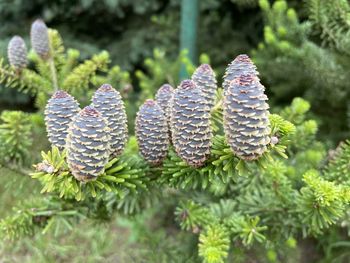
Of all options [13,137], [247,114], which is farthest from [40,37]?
[247,114]

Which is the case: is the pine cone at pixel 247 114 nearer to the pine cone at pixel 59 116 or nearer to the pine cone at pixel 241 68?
the pine cone at pixel 241 68

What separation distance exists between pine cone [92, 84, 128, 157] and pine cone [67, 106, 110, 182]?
0.07 m

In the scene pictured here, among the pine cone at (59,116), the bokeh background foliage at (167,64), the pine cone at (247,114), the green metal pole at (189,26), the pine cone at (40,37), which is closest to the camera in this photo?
the pine cone at (247,114)

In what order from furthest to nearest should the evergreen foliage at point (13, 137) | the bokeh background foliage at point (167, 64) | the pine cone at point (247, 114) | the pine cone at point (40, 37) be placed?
1. the bokeh background foliage at point (167, 64)
2. the pine cone at point (40, 37)
3. the evergreen foliage at point (13, 137)
4. the pine cone at point (247, 114)

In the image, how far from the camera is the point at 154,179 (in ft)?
3.34

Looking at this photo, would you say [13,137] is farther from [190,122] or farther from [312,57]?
[312,57]

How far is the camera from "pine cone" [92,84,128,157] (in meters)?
0.85

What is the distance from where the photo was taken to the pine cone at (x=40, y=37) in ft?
4.27

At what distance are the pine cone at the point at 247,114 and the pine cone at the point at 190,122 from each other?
2.1 inches

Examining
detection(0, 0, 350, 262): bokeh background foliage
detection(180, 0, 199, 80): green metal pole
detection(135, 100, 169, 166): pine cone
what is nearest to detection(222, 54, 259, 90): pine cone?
detection(135, 100, 169, 166): pine cone

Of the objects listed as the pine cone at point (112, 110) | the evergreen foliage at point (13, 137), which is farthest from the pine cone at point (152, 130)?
the evergreen foliage at point (13, 137)

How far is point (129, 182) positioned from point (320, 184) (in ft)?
1.40

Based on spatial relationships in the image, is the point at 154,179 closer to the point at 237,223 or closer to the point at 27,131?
the point at 237,223

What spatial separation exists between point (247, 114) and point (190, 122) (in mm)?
116
